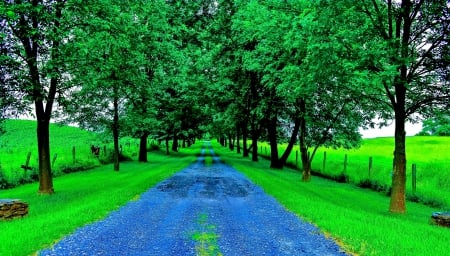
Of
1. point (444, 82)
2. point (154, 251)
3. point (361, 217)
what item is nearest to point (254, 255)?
point (154, 251)

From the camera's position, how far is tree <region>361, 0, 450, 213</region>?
16.7m

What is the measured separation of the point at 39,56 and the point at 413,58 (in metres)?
16.6

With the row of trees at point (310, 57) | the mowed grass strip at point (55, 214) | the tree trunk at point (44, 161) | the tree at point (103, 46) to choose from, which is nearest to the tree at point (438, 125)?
the row of trees at point (310, 57)

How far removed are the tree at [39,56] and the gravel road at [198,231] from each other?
6.75 metres

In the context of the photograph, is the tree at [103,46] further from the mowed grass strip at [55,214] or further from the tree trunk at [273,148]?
the tree trunk at [273,148]

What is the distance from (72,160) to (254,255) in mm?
29287

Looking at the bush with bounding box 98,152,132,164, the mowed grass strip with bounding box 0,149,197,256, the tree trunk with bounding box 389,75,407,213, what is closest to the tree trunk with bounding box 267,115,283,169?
the bush with bounding box 98,152,132,164

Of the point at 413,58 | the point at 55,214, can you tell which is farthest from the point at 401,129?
the point at 55,214

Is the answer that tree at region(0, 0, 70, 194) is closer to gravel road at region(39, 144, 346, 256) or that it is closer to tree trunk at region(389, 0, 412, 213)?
gravel road at region(39, 144, 346, 256)

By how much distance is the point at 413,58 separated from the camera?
16312 millimetres

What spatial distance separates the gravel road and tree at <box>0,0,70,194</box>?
6751 millimetres

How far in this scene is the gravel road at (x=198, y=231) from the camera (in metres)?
9.44

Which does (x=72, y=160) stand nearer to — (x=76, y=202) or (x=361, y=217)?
(x=76, y=202)

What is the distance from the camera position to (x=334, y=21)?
54.4ft
